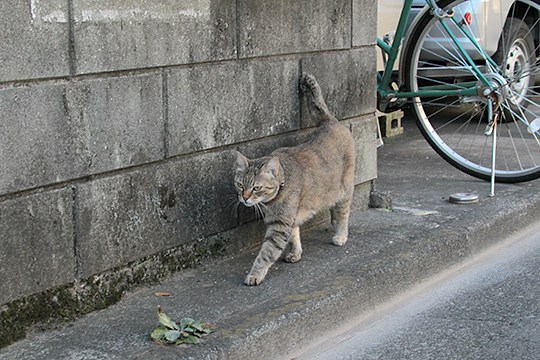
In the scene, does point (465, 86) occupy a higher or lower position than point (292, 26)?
lower

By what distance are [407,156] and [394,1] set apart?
1628 millimetres

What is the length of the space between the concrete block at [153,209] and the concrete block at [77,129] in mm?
112

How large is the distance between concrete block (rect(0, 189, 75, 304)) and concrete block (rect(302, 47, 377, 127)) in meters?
1.91

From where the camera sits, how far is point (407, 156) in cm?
763

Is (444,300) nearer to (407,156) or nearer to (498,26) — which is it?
(407,156)

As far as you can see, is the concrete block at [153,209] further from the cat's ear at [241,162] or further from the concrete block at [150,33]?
the concrete block at [150,33]

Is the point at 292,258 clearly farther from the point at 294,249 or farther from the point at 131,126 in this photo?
the point at 131,126

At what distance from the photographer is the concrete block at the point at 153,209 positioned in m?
4.07

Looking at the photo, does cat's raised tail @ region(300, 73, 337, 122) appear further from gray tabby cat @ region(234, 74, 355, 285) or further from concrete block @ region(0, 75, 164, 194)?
concrete block @ region(0, 75, 164, 194)

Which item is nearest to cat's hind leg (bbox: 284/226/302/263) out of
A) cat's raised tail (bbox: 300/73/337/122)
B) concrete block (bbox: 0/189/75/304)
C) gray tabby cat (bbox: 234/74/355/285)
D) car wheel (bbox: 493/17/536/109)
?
gray tabby cat (bbox: 234/74/355/285)

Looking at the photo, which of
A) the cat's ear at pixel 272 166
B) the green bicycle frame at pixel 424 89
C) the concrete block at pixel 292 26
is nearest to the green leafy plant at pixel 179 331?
the cat's ear at pixel 272 166

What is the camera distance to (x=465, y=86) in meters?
6.57

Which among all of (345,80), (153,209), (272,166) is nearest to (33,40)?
(153,209)

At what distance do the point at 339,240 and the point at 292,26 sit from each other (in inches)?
50.7
